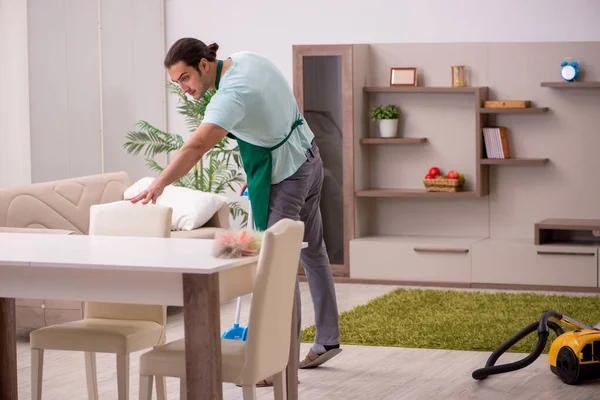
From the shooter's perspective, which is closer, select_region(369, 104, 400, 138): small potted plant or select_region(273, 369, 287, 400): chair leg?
select_region(273, 369, 287, 400): chair leg

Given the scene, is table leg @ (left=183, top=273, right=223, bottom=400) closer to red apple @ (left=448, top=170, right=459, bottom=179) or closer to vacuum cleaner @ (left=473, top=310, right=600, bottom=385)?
vacuum cleaner @ (left=473, top=310, right=600, bottom=385)

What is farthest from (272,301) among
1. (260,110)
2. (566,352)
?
(566,352)

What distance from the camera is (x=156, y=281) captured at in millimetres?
2895

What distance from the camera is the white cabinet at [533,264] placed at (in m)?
6.42

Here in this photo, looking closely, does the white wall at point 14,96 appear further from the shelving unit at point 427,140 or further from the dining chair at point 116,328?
the dining chair at point 116,328

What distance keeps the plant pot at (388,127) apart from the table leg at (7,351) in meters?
3.85

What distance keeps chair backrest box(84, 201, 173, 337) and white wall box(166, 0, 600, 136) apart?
3733 mm

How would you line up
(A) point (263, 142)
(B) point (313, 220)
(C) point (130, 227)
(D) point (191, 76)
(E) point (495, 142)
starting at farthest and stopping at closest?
(E) point (495, 142) → (B) point (313, 220) → (A) point (263, 142) → (C) point (130, 227) → (D) point (191, 76)

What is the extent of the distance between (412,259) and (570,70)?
1627mm

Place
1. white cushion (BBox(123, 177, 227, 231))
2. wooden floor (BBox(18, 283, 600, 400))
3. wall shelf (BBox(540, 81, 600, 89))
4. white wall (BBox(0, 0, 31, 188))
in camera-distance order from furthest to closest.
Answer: wall shelf (BBox(540, 81, 600, 89)) < white wall (BBox(0, 0, 31, 188)) < white cushion (BBox(123, 177, 227, 231)) < wooden floor (BBox(18, 283, 600, 400))

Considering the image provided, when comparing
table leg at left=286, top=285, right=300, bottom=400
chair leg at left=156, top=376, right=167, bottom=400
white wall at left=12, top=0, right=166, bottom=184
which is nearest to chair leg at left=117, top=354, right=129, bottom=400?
chair leg at left=156, top=376, right=167, bottom=400

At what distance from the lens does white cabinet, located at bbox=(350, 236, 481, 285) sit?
674 cm

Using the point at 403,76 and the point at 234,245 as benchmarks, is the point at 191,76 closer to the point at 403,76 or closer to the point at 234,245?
the point at 234,245

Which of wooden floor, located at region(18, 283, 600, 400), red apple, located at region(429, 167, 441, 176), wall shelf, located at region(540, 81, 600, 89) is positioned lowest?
wooden floor, located at region(18, 283, 600, 400)
